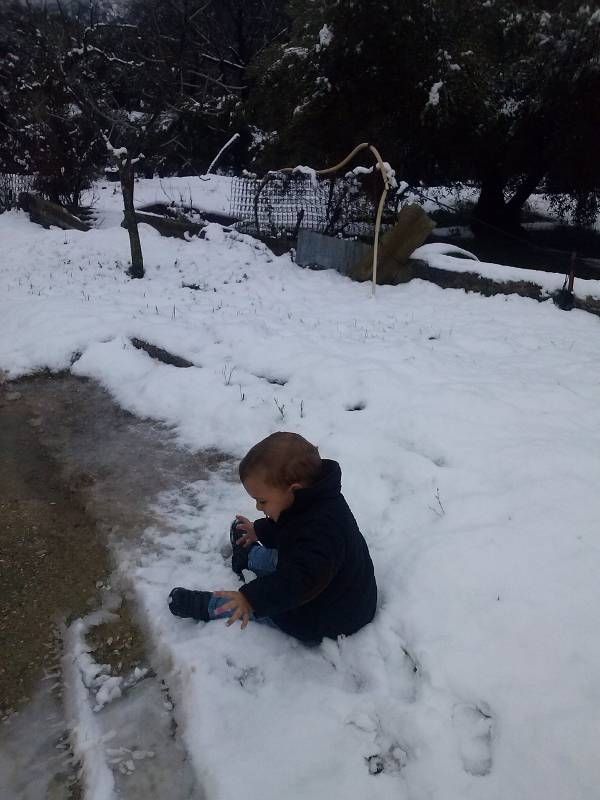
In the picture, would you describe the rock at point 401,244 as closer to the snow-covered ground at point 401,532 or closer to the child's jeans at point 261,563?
the snow-covered ground at point 401,532

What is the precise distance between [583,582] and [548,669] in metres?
0.52

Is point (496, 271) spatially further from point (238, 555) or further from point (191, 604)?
point (191, 604)

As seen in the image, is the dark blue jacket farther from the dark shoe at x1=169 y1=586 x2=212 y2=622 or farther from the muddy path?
the muddy path

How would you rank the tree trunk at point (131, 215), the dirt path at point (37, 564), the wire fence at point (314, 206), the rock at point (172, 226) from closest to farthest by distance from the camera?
the dirt path at point (37, 564), the tree trunk at point (131, 215), the wire fence at point (314, 206), the rock at point (172, 226)

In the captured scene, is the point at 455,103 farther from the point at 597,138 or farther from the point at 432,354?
the point at 432,354

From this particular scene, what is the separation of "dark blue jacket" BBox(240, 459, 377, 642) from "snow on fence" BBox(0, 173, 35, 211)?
14683 mm

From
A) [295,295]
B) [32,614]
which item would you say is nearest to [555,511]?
[32,614]

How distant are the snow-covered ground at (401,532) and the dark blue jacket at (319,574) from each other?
0.40 ft

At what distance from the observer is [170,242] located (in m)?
10.2

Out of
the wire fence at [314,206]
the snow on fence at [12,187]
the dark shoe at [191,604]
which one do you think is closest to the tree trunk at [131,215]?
the wire fence at [314,206]

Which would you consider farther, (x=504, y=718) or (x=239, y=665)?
(x=239, y=665)

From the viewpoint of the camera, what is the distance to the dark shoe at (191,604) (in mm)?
2393

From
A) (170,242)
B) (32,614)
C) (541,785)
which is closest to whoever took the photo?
(541,785)

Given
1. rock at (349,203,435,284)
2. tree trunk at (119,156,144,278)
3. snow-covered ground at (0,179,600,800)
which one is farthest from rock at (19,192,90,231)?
rock at (349,203,435,284)
